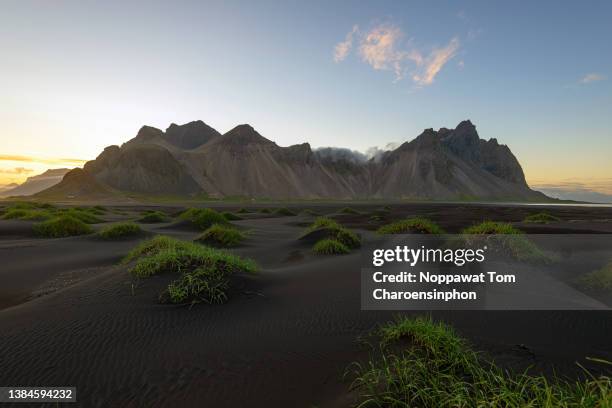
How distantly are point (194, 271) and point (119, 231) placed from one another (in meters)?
14.7

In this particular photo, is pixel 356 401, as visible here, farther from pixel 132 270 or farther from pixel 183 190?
pixel 183 190

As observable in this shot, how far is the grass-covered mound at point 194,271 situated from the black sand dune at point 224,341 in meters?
0.33

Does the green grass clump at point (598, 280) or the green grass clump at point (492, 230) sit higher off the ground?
the green grass clump at point (492, 230)

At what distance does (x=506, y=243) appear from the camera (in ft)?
38.4

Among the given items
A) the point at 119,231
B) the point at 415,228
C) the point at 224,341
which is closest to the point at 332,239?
the point at 415,228

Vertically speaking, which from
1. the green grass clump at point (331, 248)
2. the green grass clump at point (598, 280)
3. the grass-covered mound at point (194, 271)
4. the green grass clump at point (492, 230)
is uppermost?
the green grass clump at point (492, 230)

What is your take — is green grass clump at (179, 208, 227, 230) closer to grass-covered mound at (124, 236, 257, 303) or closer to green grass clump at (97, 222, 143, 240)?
green grass clump at (97, 222, 143, 240)

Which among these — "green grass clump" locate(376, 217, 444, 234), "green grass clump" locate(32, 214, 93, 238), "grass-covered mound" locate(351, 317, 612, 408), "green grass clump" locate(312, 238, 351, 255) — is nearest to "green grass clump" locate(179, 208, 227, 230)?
"green grass clump" locate(32, 214, 93, 238)

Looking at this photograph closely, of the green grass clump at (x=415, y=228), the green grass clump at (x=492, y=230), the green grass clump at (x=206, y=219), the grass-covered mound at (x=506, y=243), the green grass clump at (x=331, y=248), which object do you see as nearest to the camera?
the grass-covered mound at (x=506, y=243)

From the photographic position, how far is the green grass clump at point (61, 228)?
20.2 metres

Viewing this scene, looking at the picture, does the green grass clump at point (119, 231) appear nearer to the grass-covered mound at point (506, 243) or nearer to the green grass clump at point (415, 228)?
the green grass clump at point (415, 228)

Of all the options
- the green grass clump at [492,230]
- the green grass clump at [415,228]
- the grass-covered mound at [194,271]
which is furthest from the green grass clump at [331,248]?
the grass-covered mound at [194,271]

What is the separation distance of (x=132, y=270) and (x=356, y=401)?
7230mm

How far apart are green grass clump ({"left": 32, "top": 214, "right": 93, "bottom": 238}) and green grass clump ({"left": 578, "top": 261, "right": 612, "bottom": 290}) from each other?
2575cm
